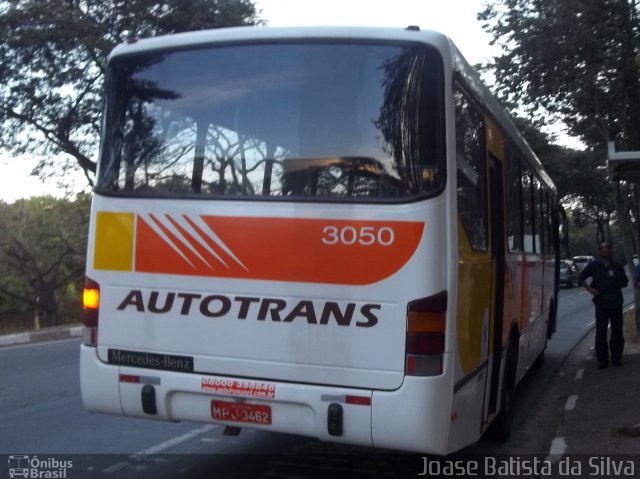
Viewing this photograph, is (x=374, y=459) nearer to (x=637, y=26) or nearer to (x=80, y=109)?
(x=637, y=26)

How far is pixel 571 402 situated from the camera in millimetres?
9359

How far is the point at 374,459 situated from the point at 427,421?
92.7 inches

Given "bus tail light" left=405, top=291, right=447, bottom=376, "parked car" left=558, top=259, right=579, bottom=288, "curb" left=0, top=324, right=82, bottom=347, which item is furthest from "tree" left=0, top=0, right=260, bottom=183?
"parked car" left=558, top=259, right=579, bottom=288

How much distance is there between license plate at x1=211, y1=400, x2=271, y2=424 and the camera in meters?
5.22

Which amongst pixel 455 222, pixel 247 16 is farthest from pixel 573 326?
pixel 455 222

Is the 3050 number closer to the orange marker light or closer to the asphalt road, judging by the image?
the orange marker light

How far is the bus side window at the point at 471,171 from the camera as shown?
17.9 ft

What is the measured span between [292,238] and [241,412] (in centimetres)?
120

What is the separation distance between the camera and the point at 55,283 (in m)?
26.9

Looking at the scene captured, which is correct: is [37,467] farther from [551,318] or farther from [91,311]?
[551,318]

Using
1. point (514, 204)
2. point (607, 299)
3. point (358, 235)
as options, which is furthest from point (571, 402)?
point (358, 235)

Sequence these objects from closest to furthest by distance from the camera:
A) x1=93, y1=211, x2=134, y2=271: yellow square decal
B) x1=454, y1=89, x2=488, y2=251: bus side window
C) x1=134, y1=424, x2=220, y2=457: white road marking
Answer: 1. x1=454, y1=89, x2=488, y2=251: bus side window
2. x1=93, y1=211, x2=134, y2=271: yellow square decal
3. x1=134, y1=424, x2=220, y2=457: white road marking

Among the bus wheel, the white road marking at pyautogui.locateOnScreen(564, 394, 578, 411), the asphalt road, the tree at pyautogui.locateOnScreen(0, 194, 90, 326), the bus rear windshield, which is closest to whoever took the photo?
the bus rear windshield

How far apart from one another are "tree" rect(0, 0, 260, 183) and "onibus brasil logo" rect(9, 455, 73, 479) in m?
13.8
